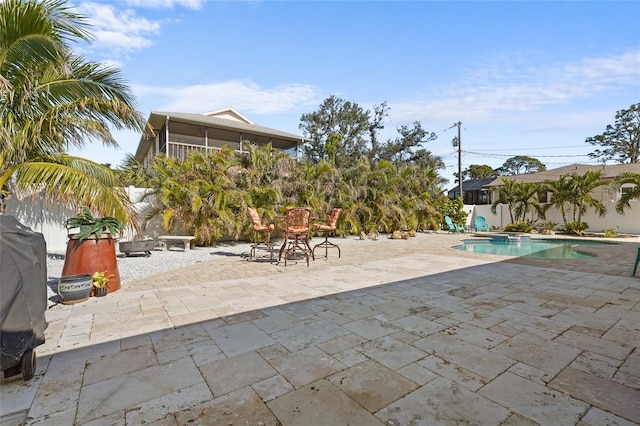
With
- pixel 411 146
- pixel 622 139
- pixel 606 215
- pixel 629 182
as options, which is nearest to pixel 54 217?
pixel 629 182

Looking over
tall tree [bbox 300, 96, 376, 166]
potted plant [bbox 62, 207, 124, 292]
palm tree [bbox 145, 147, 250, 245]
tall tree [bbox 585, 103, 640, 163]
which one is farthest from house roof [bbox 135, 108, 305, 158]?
tall tree [bbox 585, 103, 640, 163]

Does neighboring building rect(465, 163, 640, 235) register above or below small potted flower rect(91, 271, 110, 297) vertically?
above

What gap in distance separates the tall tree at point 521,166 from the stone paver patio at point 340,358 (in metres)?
48.6

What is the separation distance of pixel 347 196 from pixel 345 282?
7644 millimetres

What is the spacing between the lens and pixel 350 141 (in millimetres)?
26531

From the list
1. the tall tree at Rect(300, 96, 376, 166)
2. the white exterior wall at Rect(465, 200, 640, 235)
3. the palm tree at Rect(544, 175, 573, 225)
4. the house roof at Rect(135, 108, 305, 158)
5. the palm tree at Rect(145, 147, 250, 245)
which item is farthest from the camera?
the tall tree at Rect(300, 96, 376, 166)

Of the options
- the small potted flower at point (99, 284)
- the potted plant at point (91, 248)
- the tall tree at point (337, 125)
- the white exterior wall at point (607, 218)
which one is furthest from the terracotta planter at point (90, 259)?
the tall tree at point (337, 125)

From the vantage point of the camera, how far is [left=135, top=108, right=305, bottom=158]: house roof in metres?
13.9

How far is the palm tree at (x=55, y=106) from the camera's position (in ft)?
15.6

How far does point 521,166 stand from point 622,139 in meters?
14.8

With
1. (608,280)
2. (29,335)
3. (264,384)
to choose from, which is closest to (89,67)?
(29,335)

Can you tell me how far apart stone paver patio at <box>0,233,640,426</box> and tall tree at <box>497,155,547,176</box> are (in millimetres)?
48565

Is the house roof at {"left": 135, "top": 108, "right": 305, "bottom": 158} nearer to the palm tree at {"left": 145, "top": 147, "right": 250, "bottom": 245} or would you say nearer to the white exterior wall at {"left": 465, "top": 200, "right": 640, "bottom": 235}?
the palm tree at {"left": 145, "top": 147, "right": 250, "bottom": 245}

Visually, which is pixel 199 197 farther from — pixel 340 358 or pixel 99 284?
pixel 340 358
